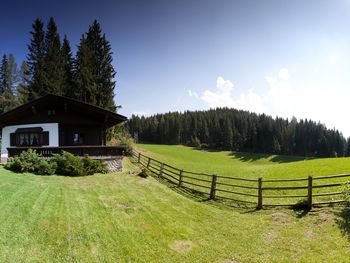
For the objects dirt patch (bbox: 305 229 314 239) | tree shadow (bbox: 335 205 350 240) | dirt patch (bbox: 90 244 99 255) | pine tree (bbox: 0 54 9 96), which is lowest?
dirt patch (bbox: 305 229 314 239)

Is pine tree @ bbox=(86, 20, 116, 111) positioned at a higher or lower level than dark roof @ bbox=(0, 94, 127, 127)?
higher

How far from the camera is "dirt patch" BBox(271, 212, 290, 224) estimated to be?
36.6ft

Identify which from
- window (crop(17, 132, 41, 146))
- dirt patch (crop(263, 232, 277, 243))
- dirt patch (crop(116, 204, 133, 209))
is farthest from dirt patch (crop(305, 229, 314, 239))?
window (crop(17, 132, 41, 146))

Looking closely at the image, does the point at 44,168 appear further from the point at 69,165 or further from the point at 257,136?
the point at 257,136

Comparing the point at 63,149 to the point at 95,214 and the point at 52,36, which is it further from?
the point at 52,36

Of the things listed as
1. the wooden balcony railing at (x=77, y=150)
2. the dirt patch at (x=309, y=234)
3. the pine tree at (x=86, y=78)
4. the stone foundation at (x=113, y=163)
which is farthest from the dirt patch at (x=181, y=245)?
the pine tree at (x=86, y=78)

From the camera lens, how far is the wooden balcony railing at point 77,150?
21016mm

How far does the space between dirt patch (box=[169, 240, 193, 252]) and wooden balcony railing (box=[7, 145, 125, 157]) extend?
14487 millimetres

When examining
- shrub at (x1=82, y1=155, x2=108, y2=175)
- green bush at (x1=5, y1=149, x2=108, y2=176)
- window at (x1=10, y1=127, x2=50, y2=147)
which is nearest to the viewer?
green bush at (x1=5, y1=149, x2=108, y2=176)

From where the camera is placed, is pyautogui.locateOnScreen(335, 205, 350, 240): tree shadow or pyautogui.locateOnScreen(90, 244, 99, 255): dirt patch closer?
pyautogui.locateOnScreen(90, 244, 99, 255): dirt patch

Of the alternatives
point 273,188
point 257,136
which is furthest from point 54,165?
point 257,136

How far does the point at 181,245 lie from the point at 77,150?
1528 centimetres

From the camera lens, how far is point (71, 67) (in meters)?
45.5

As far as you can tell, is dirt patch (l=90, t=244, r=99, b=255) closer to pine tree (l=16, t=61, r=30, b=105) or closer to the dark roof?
the dark roof
